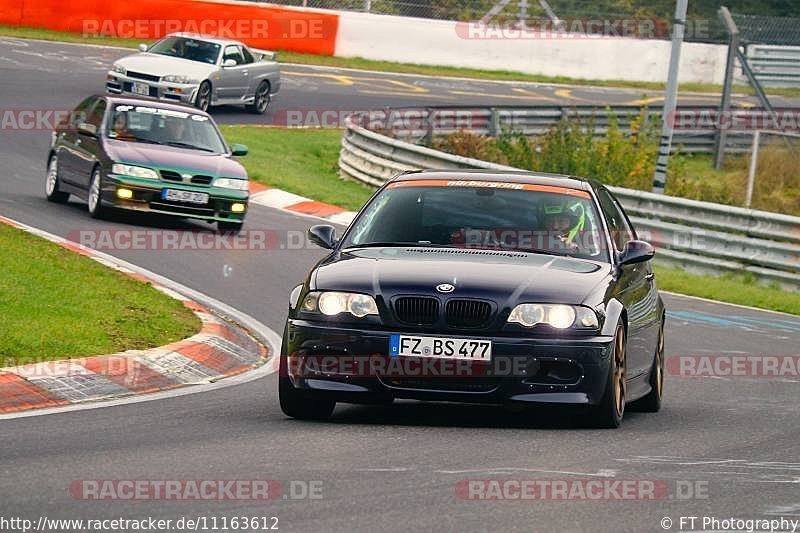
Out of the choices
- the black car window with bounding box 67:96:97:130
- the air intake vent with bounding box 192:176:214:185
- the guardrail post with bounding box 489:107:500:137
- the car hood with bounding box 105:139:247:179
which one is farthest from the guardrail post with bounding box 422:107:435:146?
the air intake vent with bounding box 192:176:214:185

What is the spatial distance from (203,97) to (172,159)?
12.0 meters

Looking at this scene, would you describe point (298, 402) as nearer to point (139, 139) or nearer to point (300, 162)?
point (139, 139)

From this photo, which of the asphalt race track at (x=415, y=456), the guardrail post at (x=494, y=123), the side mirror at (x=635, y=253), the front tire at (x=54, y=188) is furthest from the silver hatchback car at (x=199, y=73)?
the side mirror at (x=635, y=253)

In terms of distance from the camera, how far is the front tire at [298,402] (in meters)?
9.05

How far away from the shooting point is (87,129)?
2005 cm

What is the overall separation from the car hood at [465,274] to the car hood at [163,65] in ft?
69.5

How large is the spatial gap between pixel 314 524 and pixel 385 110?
2433 centimetres

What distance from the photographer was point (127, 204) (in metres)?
19.2

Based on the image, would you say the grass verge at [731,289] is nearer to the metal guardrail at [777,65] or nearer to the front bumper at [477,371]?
the front bumper at [477,371]

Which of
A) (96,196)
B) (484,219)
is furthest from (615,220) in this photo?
(96,196)

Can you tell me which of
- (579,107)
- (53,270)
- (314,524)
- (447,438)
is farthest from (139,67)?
(314,524)

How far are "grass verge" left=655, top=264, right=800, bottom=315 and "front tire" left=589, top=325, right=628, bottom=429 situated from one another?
988cm

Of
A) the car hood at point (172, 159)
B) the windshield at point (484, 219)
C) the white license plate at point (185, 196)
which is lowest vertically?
the white license plate at point (185, 196)

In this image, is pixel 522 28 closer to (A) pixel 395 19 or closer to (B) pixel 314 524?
(A) pixel 395 19
